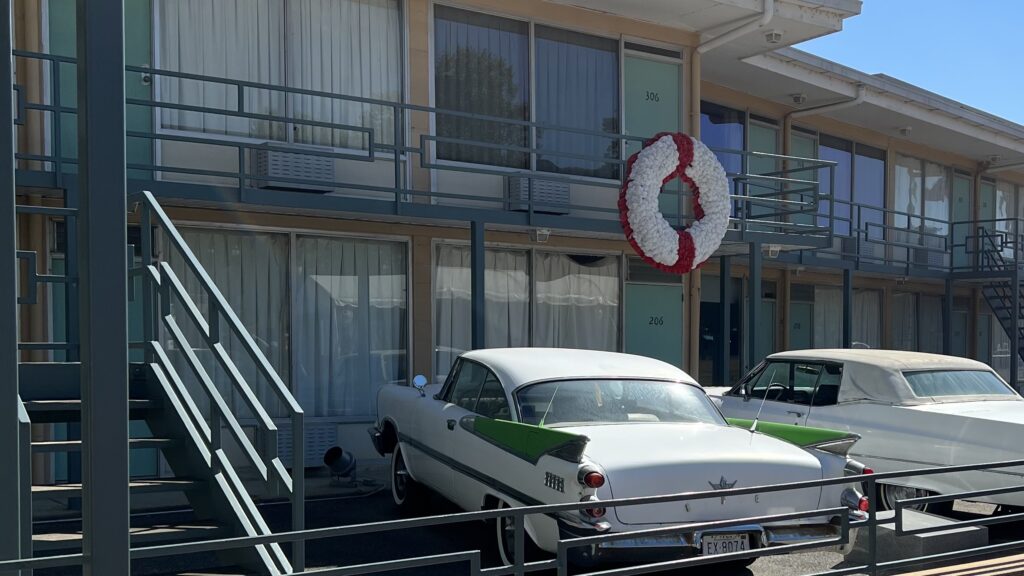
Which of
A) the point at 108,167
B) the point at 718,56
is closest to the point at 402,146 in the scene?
the point at 718,56

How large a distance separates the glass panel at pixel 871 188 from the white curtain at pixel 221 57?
41.0 ft

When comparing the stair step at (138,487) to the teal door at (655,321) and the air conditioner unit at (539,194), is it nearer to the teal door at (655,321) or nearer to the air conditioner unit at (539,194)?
the air conditioner unit at (539,194)

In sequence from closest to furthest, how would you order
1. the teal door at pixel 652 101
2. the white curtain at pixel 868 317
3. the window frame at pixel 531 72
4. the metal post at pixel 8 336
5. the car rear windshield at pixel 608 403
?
1. the metal post at pixel 8 336
2. the car rear windshield at pixel 608 403
3. the window frame at pixel 531 72
4. the teal door at pixel 652 101
5. the white curtain at pixel 868 317

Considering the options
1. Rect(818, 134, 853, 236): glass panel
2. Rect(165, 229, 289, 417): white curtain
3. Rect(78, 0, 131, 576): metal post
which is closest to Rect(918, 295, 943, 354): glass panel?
Rect(818, 134, 853, 236): glass panel

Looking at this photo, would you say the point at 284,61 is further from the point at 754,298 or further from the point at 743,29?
the point at 754,298

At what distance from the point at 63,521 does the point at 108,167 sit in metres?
5.75

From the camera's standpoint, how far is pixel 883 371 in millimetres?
8719

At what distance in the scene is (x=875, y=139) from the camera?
64.2ft

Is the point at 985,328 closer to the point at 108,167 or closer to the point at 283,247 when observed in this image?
the point at 283,247

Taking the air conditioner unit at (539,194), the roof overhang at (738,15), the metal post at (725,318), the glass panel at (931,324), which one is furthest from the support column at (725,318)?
the glass panel at (931,324)

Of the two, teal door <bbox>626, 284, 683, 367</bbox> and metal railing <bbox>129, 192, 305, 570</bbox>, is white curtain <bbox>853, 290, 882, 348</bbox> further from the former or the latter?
metal railing <bbox>129, 192, 305, 570</bbox>

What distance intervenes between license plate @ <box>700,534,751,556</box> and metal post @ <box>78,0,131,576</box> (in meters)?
3.57

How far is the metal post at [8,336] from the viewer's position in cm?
369

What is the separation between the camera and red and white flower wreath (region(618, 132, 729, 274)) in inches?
464
